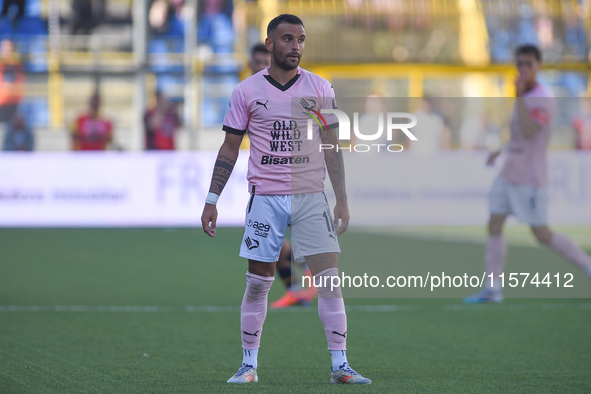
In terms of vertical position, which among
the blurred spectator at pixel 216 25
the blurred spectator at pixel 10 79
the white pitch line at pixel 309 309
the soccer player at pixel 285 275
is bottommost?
the white pitch line at pixel 309 309

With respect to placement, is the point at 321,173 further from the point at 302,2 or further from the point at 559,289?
the point at 302,2

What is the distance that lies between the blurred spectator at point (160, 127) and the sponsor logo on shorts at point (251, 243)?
12025 mm

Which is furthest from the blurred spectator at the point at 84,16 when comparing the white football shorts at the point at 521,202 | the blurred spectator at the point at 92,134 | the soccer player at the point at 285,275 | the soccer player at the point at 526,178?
the white football shorts at the point at 521,202

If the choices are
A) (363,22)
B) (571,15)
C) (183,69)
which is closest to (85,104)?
(183,69)

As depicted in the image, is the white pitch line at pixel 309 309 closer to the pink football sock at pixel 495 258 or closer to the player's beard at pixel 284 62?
the pink football sock at pixel 495 258

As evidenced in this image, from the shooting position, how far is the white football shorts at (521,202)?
754cm

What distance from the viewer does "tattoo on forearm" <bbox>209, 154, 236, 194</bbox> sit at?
4.44 m

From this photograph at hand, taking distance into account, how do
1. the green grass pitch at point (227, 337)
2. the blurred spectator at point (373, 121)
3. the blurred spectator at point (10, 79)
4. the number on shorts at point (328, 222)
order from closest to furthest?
the number on shorts at point (328, 222), the green grass pitch at point (227, 337), the blurred spectator at point (373, 121), the blurred spectator at point (10, 79)

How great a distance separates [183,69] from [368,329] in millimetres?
15714

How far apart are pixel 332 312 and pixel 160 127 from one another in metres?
12.5

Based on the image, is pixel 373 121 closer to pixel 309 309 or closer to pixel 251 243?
pixel 309 309

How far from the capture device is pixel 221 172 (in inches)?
176

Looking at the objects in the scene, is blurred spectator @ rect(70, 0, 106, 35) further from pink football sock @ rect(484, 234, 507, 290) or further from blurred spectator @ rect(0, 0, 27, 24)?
pink football sock @ rect(484, 234, 507, 290)

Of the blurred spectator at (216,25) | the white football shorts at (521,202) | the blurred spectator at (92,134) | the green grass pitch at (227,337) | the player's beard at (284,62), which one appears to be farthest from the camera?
the blurred spectator at (216,25)
